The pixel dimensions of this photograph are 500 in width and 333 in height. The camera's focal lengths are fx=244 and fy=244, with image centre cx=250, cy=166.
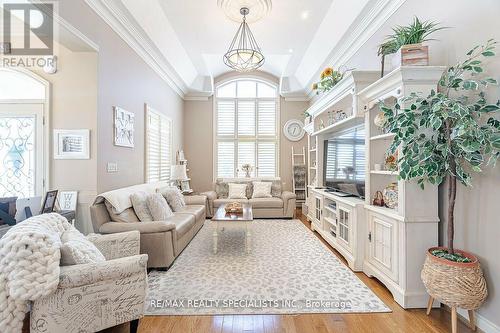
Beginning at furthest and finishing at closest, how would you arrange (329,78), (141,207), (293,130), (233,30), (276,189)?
(293,130), (276,189), (233,30), (329,78), (141,207)

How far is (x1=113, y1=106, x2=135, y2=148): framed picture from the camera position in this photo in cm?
346

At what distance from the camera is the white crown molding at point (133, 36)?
9.89 ft

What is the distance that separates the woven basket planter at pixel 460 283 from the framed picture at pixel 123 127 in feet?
12.8

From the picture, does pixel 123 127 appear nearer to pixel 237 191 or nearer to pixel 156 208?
pixel 156 208

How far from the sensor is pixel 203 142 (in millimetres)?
7254

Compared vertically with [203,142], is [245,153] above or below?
below

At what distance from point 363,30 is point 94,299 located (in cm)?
438

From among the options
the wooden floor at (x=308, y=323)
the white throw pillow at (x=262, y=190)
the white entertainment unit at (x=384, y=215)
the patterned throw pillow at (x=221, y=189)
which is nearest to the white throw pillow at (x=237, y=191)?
the patterned throw pillow at (x=221, y=189)

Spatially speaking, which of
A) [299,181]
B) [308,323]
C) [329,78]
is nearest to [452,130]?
[308,323]

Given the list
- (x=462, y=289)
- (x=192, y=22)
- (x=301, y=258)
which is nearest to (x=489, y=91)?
(x=462, y=289)

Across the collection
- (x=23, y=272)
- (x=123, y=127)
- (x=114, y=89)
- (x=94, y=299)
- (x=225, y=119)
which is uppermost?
(x=225, y=119)

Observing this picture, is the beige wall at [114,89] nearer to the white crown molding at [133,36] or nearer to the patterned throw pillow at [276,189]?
the white crown molding at [133,36]

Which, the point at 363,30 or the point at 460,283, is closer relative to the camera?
the point at 460,283

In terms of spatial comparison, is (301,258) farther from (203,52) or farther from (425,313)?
(203,52)
